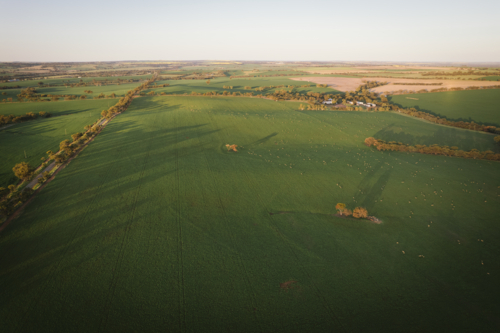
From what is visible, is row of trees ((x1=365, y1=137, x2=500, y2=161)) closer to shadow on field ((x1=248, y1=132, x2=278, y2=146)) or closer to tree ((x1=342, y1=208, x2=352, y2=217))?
shadow on field ((x1=248, y1=132, x2=278, y2=146))

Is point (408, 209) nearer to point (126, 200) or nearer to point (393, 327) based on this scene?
point (393, 327)

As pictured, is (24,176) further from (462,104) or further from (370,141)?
(462,104)

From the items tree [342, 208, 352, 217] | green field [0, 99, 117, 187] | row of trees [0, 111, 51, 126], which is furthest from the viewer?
row of trees [0, 111, 51, 126]

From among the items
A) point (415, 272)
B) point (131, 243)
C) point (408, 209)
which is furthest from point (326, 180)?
point (131, 243)

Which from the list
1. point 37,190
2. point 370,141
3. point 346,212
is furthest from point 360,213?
point 37,190

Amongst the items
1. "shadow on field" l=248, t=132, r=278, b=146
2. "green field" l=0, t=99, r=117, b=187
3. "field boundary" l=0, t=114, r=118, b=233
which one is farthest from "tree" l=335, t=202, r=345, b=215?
"green field" l=0, t=99, r=117, b=187

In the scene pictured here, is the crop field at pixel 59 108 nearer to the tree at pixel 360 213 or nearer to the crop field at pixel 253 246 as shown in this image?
the crop field at pixel 253 246
